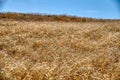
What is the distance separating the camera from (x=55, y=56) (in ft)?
35.2

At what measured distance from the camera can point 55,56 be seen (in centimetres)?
1073

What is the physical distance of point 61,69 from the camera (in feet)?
26.9

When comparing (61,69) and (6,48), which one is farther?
(6,48)

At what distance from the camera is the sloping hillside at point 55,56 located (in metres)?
7.82

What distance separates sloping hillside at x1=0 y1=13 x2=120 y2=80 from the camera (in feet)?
25.7

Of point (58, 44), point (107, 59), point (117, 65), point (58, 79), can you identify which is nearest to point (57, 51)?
point (58, 44)

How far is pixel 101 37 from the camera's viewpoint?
15.6m

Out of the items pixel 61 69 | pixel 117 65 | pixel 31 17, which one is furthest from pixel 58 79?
pixel 31 17

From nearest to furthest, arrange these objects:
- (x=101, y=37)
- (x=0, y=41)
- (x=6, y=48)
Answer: (x=6, y=48) → (x=0, y=41) → (x=101, y=37)

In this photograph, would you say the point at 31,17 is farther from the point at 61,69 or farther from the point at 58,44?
the point at 61,69

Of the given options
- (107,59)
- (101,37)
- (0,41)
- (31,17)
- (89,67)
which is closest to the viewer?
(89,67)

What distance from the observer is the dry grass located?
782 centimetres

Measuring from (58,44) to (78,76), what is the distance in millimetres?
4997

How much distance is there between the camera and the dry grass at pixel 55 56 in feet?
25.7
